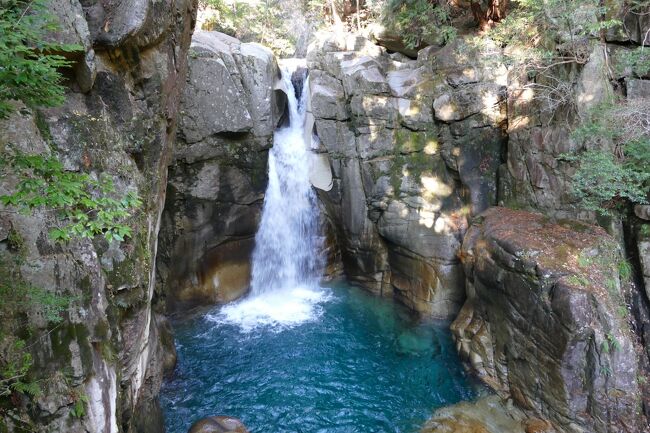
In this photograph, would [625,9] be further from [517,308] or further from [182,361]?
[182,361]

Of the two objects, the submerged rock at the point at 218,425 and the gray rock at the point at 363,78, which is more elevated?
the gray rock at the point at 363,78

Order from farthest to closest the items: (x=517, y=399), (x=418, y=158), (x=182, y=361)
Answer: (x=418, y=158), (x=182, y=361), (x=517, y=399)

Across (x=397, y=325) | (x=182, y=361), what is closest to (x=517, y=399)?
(x=397, y=325)

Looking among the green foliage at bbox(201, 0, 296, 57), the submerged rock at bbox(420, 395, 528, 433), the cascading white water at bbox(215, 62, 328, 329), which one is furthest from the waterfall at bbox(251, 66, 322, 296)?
the submerged rock at bbox(420, 395, 528, 433)

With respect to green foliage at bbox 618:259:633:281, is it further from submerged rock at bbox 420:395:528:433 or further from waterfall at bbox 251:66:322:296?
waterfall at bbox 251:66:322:296

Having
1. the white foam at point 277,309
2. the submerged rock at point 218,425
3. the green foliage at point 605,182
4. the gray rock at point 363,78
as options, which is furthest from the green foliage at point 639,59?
the submerged rock at point 218,425

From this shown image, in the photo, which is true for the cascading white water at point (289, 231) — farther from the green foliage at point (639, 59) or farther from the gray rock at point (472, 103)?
the green foliage at point (639, 59)

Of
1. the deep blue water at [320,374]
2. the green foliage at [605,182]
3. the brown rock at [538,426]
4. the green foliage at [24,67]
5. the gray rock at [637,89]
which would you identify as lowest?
the brown rock at [538,426]

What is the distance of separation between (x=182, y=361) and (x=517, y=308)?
851 cm

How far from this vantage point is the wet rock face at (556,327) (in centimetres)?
732

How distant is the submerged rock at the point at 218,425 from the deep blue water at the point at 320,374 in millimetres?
358

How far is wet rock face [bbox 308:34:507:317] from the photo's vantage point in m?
12.0

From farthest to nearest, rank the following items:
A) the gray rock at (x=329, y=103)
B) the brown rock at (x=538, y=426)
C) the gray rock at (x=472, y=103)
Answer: the gray rock at (x=329, y=103), the gray rock at (x=472, y=103), the brown rock at (x=538, y=426)

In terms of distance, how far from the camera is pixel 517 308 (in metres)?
8.76
